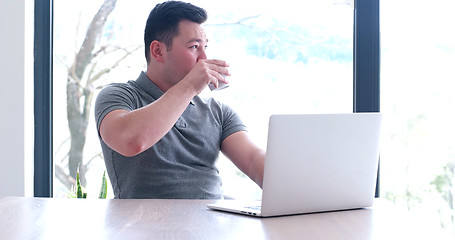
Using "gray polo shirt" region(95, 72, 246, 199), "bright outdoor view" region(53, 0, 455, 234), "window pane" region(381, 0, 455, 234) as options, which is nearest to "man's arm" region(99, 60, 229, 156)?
"gray polo shirt" region(95, 72, 246, 199)

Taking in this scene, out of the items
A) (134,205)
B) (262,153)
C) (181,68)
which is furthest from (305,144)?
(181,68)

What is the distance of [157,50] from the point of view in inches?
94.6

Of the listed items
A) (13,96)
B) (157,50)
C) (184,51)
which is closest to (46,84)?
(13,96)

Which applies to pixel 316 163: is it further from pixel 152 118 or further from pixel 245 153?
pixel 245 153

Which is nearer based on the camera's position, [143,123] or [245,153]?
[143,123]

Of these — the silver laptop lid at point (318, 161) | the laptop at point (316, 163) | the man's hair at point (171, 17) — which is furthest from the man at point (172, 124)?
the silver laptop lid at point (318, 161)

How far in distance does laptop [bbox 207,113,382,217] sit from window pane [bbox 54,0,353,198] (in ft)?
5.02

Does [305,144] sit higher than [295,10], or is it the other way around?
[295,10]

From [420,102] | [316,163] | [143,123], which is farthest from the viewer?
[420,102]

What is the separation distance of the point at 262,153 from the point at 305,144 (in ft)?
2.58

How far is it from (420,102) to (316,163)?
69.7 inches

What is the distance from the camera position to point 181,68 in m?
2.34

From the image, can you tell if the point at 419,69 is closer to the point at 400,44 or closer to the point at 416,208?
the point at 400,44

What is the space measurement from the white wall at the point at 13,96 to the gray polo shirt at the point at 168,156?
0.91 meters
